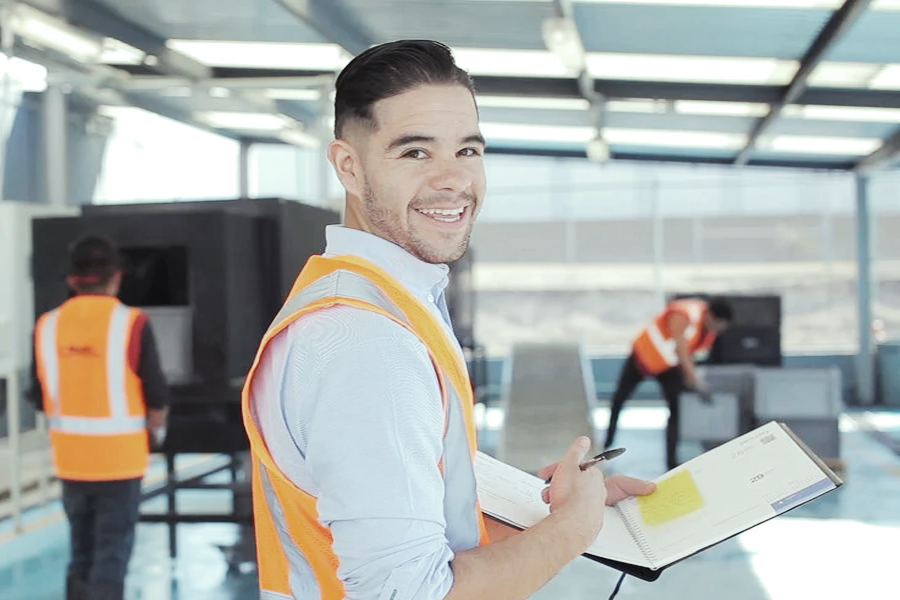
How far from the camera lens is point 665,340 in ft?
26.4

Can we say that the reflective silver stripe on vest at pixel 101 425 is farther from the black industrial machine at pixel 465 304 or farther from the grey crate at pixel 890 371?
the grey crate at pixel 890 371

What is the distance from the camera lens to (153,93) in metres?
9.56

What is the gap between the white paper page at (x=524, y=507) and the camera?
1467mm

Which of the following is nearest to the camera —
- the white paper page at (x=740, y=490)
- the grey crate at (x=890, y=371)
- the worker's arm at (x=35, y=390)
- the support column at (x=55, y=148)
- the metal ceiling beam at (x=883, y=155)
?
the white paper page at (x=740, y=490)

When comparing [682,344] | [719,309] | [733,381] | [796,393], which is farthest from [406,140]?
[733,381]

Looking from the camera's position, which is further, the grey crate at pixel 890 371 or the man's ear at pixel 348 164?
the grey crate at pixel 890 371

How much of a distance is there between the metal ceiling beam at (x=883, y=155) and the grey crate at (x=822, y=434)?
355 cm

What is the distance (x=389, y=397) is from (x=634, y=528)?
26.8 inches

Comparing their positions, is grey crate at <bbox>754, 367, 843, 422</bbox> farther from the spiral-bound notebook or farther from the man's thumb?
the man's thumb

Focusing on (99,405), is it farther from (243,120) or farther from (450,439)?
(243,120)

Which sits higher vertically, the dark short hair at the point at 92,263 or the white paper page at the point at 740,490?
the dark short hair at the point at 92,263

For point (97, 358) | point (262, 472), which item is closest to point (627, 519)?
point (262, 472)

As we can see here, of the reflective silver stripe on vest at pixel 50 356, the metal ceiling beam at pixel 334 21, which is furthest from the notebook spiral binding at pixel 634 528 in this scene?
the metal ceiling beam at pixel 334 21

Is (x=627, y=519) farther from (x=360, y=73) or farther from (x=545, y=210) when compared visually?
(x=545, y=210)
